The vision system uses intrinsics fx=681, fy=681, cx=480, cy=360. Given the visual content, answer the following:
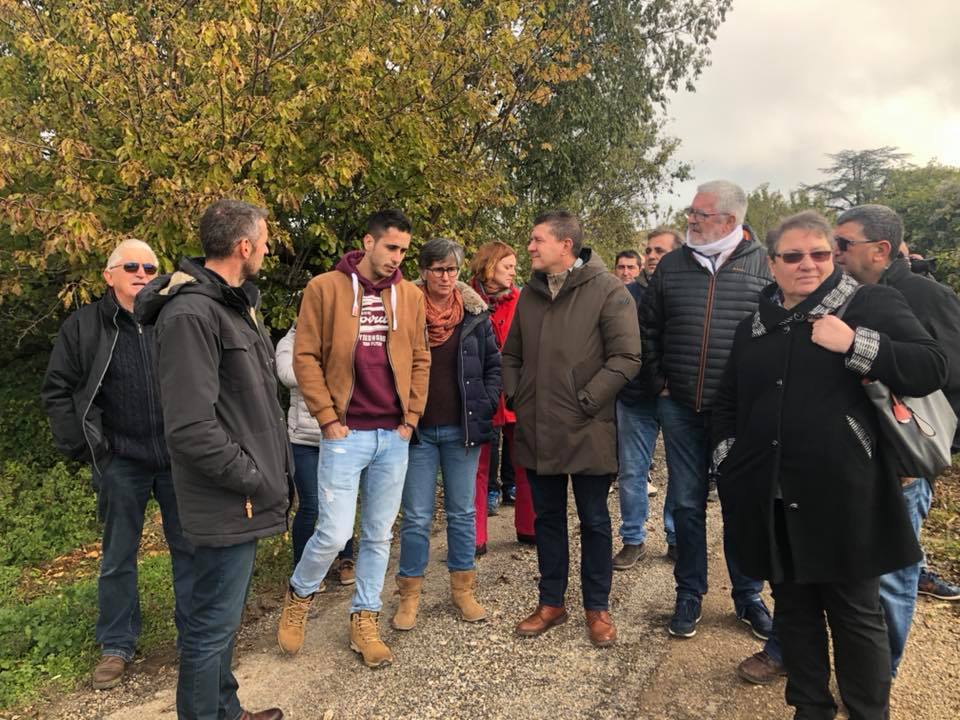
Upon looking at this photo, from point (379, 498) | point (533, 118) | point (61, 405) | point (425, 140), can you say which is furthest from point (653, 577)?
point (533, 118)

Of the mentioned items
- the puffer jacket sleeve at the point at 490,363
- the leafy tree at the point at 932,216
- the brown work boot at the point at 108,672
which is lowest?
the brown work boot at the point at 108,672

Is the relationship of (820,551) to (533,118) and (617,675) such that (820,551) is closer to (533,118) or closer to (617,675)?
(617,675)

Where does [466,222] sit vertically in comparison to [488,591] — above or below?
above

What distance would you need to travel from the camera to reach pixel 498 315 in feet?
16.7

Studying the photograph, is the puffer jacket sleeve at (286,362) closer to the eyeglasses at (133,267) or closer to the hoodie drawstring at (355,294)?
the hoodie drawstring at (355,294)

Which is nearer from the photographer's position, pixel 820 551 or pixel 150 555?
pixel 820 551

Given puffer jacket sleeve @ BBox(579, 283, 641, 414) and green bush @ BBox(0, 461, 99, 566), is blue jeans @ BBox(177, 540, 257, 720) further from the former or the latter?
green bush @ BBox(0, 461, 99, 566)

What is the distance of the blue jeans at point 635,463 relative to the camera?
4789mm

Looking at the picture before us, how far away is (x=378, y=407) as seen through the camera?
346 centimetres

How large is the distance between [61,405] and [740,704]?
3.57 m

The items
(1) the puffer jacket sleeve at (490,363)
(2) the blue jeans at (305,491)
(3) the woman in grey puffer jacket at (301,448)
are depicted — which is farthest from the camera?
(2) the blue jeans at (305,491)

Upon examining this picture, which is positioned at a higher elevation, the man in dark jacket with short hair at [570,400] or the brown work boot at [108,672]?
the man in dark jacket with short hair at [570,400]

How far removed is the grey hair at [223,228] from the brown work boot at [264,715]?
1.96 metres

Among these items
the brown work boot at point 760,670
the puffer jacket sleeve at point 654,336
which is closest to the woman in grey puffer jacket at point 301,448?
the puffer jacket sleeve at point 654,336
